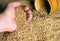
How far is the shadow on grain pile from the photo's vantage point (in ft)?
5.30

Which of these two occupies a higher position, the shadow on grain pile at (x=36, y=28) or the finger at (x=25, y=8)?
the finger at (x=25, y=8)

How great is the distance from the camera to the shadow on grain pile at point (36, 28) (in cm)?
162

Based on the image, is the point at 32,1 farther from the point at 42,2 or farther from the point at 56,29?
the point at 56,29

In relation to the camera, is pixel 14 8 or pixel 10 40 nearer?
pixel 10 40

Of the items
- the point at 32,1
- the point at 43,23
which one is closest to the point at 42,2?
the point at 32,1

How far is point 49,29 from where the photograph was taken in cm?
168

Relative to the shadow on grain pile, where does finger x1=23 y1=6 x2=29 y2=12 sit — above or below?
above

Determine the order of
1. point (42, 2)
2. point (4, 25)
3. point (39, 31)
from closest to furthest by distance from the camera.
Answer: point (4, 25)
point (39, 31)
point (42, 2)

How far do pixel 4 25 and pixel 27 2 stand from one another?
0.47 m

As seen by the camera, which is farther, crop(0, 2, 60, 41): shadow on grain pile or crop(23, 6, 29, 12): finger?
crop(23, 6, 29, 12): finger

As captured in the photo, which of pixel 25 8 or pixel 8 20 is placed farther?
pixel 25 8

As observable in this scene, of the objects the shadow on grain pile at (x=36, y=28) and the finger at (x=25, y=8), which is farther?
the finger at (x=25, y=8)

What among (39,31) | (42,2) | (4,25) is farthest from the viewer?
(42,2)

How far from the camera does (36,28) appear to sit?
168 centimetres
